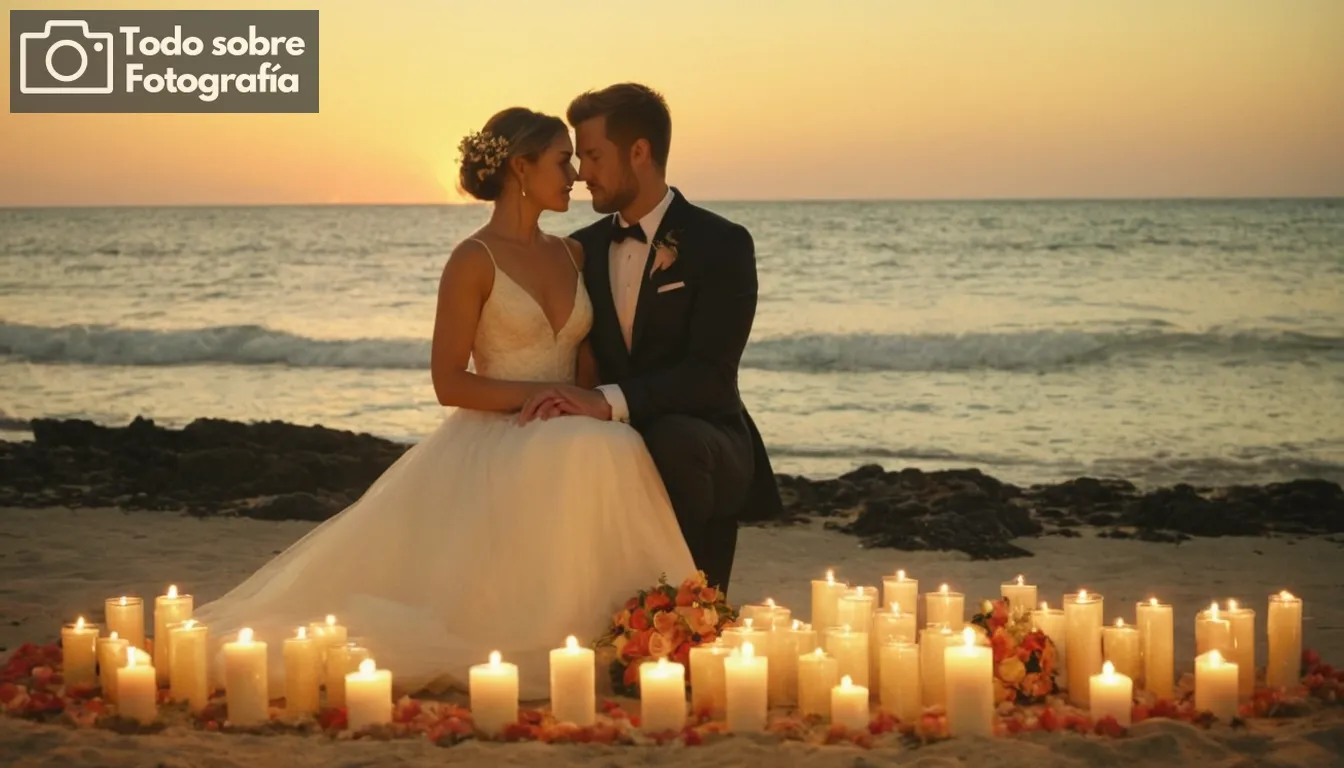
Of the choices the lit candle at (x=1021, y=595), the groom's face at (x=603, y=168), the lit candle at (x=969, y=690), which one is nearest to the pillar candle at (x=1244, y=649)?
the lit candle at (x=1021, y=595)

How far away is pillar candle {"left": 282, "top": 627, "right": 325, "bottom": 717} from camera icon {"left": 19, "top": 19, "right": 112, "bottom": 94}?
489 inches

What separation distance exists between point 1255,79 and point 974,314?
4.79m

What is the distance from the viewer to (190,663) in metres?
4.50

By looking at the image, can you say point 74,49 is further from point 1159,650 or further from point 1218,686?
point 1218,686

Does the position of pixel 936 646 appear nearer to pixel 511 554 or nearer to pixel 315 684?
pixel 511 554

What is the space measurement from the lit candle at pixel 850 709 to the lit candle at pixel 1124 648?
3.15ft

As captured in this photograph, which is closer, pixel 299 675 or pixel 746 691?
pixel 746 691

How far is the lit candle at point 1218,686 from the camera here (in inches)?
170

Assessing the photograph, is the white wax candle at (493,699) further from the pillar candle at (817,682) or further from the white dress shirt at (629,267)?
the white dress shirt at (629,267)

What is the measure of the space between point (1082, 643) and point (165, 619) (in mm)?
2750

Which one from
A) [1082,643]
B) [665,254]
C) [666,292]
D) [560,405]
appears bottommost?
[1082,643]

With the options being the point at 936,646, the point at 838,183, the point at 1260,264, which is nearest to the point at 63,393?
the point at 838,183

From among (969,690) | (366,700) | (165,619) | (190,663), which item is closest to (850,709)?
(969,690)

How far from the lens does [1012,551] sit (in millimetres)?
8047
